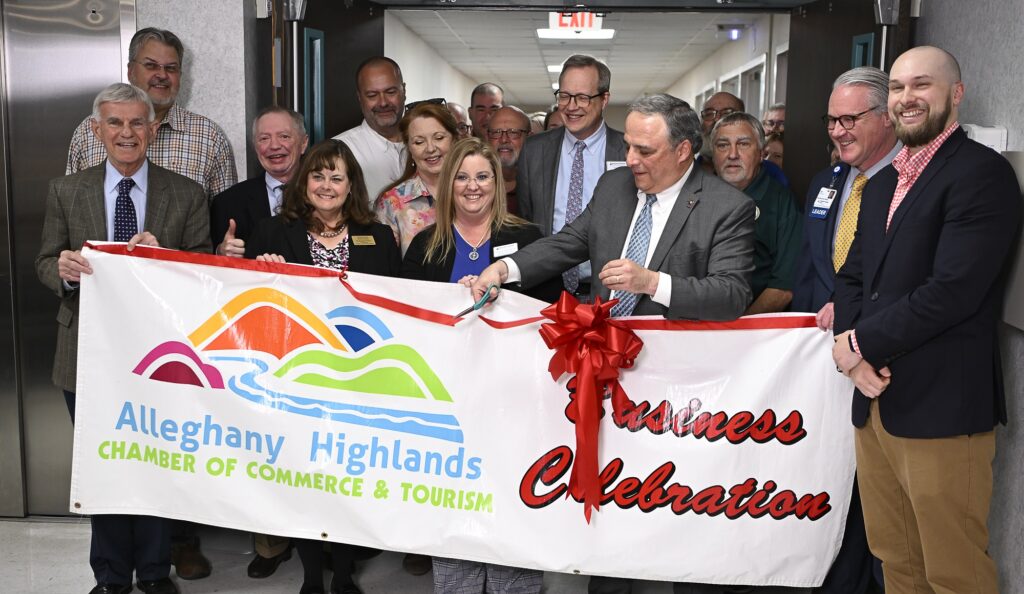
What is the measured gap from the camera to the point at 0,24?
155 inches

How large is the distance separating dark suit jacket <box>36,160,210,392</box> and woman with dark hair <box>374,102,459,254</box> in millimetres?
741

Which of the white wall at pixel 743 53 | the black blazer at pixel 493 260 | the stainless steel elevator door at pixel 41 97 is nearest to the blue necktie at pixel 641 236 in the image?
the black blazer at pixel 493 260

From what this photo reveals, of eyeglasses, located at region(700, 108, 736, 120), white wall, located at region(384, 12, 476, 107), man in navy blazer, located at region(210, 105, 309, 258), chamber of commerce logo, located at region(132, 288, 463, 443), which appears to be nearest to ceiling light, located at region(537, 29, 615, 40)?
white wall, located at region(384, 12, 476, 107)

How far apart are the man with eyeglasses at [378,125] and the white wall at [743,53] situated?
349 centimetres

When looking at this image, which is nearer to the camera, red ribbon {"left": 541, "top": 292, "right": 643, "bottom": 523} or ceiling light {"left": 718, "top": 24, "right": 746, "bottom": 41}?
red ribbon {"left": 541, "top": 292, "right": 643, "bottom": 523}

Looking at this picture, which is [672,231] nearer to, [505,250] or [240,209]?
[505,250]

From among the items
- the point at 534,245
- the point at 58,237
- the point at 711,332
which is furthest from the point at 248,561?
the point at 711,332

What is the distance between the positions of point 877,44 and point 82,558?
12.0ft

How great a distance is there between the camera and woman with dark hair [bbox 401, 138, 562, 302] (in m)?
3.25

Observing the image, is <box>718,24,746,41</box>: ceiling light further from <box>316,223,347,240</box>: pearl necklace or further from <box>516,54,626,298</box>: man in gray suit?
<box>316,223,347,240</box>: pearl necklace

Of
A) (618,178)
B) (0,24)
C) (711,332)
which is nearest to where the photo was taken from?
(711,332)

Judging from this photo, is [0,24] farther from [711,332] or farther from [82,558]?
[711,332]

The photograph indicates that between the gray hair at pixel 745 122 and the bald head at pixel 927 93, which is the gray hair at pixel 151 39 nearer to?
the gray hair at pixel 745 122

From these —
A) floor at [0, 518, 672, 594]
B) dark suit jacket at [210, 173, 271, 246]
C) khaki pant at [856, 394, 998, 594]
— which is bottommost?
floor at [0, 518, 672, 594]
